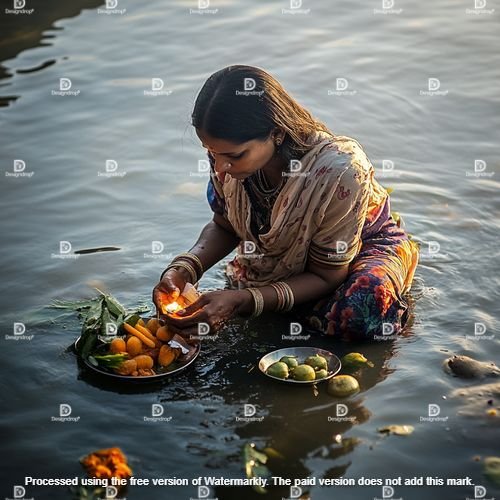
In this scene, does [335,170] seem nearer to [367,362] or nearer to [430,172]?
[367,362]

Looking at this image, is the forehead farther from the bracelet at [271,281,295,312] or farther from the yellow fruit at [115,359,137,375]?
the yellow fruit at [115,359,137,375]

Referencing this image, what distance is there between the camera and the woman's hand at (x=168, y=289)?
16.9 ft

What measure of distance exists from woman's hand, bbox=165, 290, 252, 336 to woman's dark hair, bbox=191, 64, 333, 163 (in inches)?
34.9

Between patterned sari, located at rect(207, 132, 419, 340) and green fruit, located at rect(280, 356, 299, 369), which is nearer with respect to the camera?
green fruit, located at rect(280, 356, 299, 369)

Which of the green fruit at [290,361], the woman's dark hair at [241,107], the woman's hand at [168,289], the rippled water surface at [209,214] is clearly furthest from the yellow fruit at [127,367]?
the woman's dark hair at [241,107]

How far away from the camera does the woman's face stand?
4.82 metres

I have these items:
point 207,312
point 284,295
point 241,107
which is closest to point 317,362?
point 284,295

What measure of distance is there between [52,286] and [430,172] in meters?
3.56

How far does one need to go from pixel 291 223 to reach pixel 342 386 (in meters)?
1.03

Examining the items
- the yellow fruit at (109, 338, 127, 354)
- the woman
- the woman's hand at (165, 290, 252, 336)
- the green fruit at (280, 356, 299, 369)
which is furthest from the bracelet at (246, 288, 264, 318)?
the yellow fruit at (109, 338, 127, 354)

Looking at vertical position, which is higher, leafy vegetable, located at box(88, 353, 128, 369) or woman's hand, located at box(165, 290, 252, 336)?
woman's hand, located at box(165, 290, 252, 336)

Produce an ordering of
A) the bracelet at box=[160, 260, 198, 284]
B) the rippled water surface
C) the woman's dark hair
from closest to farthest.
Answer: the rippled water surface
the woman's dark hair
the bracelet at box=[160, 260, 198, 284]

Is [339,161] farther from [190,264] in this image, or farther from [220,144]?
[190,264]

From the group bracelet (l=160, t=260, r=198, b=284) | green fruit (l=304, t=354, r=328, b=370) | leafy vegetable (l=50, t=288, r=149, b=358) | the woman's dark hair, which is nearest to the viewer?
the woman's dark hair
